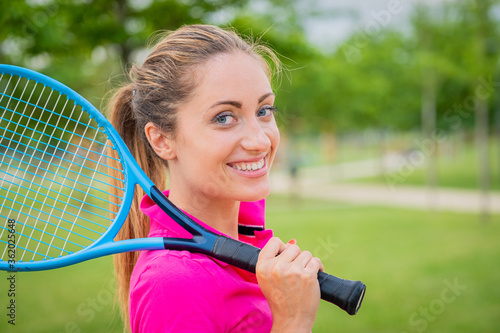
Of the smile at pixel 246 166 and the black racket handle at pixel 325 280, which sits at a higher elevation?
the smile at pixel 246 166

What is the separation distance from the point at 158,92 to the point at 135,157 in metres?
0.33

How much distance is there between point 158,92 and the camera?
1428 mm

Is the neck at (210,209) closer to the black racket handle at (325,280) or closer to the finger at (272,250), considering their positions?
the black racket handle at (325,280)

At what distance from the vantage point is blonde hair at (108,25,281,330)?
1386mm

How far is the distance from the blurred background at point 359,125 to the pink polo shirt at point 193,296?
2.76 ft

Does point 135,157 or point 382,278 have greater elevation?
point 382,278

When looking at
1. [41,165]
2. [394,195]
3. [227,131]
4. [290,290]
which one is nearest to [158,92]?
[227,131]

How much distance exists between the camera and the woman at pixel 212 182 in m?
1.18

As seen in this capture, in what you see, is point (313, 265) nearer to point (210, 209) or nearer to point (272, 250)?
point (272, 250)

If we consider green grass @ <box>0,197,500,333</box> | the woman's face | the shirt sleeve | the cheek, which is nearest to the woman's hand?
the shirt sleeve

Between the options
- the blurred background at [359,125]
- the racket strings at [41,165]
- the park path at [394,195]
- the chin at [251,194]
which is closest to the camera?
the chin at [251,194]

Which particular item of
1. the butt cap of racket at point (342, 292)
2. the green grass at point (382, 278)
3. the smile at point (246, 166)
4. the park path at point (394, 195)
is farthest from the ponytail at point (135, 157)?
the park path at point (394, 195)

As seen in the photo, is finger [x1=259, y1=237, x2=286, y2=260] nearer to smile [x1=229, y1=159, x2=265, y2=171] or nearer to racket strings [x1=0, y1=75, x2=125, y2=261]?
smile [x1=229, y1=159, x2=265, y2=171]

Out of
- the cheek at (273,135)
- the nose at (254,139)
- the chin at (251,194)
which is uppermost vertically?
the cheek at (273,135)
